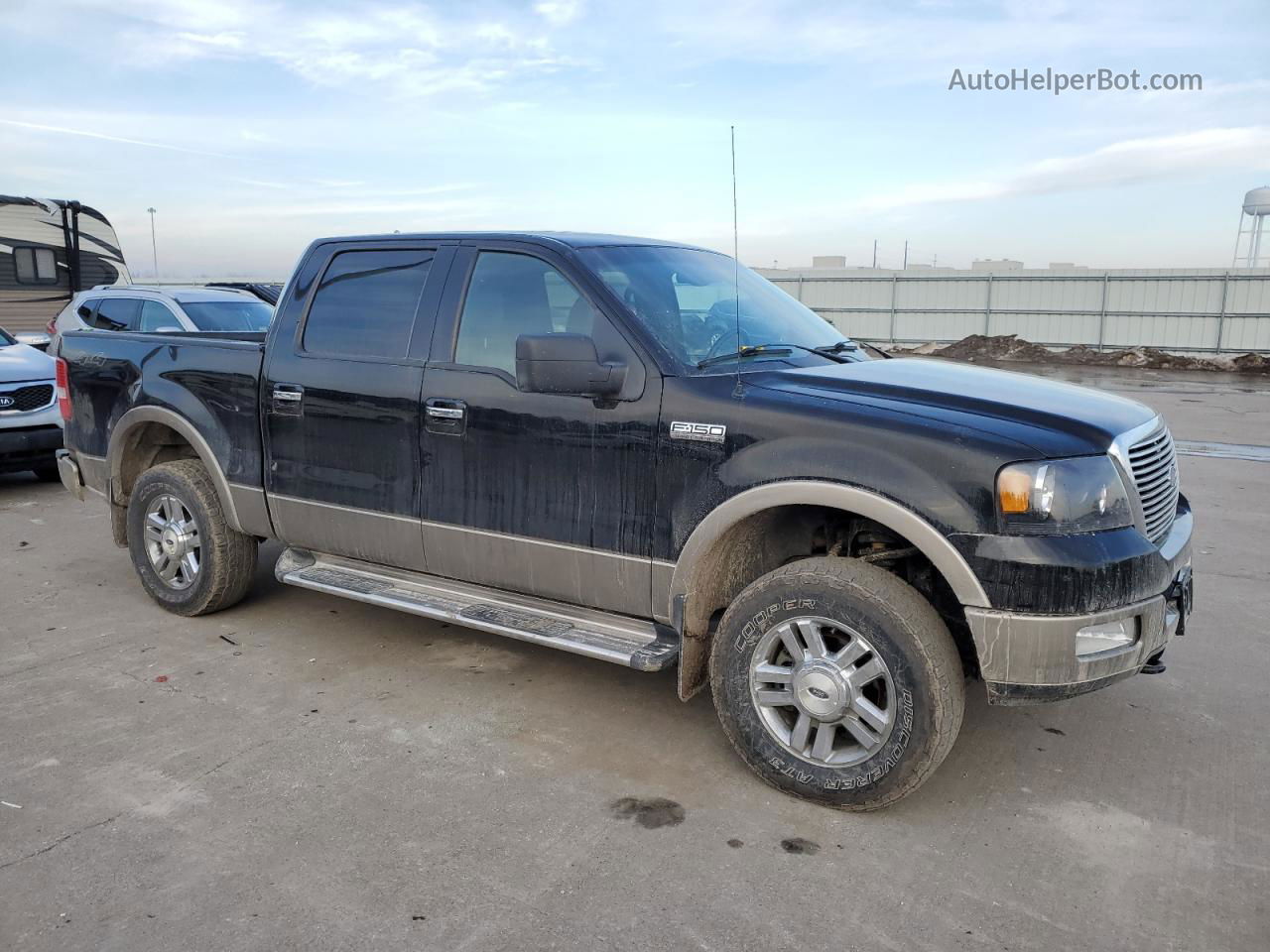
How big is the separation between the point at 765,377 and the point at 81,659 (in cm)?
350

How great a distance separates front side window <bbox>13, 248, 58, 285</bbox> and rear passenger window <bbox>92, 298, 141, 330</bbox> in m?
4.99

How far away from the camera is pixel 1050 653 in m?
3.14

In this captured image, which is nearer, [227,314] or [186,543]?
[186,543]

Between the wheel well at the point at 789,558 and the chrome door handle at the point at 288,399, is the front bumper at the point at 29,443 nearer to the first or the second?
the chrome door handle at the point at 288,399

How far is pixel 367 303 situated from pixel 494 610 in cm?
154

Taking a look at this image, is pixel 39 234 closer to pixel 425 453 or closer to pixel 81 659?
pixel 81 659

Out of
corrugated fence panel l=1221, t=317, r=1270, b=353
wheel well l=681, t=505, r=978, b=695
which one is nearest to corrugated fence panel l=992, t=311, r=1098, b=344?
corrugated fence panel l=1221, t=317, r=1270, b=353

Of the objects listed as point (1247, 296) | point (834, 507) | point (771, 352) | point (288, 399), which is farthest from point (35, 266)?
point (1247, 296)

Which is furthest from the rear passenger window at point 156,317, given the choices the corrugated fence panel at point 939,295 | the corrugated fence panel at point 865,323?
the corrugated fence panel at point 939,295

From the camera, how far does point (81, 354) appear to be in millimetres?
5789

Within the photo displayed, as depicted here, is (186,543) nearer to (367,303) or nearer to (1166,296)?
(367,303)

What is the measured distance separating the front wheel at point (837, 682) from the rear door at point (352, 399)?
5.36ft

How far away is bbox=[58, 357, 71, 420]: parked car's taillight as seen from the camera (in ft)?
19.4

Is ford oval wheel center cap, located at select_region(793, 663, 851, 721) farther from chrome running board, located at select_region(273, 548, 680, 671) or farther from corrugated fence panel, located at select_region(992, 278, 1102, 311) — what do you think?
corrugated fence panel, located at select_region(992, 278, 1102, 311)
